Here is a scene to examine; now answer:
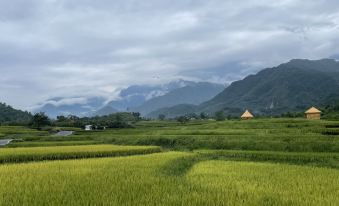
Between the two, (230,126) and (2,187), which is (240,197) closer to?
(2,187)

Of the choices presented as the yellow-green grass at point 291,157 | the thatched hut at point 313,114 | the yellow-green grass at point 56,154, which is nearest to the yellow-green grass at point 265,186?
the yellow-green grass at point 291,157

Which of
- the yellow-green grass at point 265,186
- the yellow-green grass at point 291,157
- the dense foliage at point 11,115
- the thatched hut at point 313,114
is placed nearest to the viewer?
the yellow-green grass at point 265,186

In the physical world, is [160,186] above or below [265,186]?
above

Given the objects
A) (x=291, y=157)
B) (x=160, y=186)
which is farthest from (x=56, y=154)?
(x=160, y=186)

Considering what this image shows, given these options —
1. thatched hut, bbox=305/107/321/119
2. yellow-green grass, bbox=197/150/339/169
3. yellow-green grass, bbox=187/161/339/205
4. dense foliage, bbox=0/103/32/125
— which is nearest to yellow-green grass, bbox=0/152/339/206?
yellow-green grass, bbox=187/161/339/205

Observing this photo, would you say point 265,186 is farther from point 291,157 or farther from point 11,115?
point 11,115

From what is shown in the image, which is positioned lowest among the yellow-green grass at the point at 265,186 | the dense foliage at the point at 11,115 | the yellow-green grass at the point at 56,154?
the yellow-green grass at the point at 265,186

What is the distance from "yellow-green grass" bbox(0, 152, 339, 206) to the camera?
9.23 meters

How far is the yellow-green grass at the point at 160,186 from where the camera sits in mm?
9227

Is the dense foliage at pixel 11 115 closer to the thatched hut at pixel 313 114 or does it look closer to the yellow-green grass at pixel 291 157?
the thatched hut at pixel 313 114

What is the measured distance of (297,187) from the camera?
11.3 meters

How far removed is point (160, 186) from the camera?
10.9m

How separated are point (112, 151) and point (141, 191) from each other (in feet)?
47.9

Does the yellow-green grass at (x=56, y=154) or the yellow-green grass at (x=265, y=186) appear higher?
the yellow-green grass at (x=56, y=154)
